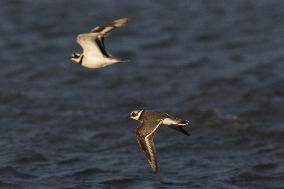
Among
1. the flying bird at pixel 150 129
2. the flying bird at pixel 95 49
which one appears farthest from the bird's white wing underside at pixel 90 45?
the flying bird at pixel 150 129

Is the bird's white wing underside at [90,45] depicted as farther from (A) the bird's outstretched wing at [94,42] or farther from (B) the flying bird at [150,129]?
(B) the flying bird at [150,129]

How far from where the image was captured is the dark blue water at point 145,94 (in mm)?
12750

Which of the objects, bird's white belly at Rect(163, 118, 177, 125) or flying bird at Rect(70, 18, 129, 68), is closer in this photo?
bird's white belly at Rect(163, 118, 177, 125)

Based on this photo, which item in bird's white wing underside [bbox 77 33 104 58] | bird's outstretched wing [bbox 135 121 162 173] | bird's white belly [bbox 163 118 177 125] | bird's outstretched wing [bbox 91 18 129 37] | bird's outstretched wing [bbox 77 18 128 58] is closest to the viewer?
bird's outstretched wing [bbox 135 121 162 173]

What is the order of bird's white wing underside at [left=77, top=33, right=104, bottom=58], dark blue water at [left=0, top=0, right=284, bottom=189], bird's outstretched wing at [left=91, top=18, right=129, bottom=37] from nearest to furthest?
bird's outstretched wing at [left=91, top=18, right=129, bottom=37]
bird's white wing underside at [left=77, top=33, right=104, bottom=58]
dark blue water at [left=0, top=0, right=284, bottom=189]

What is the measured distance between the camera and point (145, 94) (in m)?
16.2

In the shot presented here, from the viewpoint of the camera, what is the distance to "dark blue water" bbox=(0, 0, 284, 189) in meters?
12.8

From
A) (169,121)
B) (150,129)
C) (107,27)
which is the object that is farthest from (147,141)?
(107,27)

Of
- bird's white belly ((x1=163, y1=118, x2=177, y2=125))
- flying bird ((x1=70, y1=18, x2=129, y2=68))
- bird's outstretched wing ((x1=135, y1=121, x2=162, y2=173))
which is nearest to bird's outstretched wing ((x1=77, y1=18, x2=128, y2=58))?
flying bird ((x1=70, y1=18, x2=129, y2=68))

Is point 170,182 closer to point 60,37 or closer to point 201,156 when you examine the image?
point 201,156

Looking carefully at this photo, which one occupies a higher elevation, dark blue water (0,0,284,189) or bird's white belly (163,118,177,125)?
dark blue water (0,0,284,189)

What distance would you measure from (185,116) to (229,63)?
2.93m

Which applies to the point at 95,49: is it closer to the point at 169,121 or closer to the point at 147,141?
the point at 169,121

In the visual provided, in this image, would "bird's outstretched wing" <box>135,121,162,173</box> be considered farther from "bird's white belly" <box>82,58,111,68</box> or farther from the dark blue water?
the dark blue water
